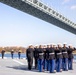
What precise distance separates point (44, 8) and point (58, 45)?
121 feet

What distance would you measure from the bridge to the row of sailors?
29718 mm

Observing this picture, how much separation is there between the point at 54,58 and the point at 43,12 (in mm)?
36838

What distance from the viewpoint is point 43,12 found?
153ft

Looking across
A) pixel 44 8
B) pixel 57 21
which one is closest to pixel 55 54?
pixel 44 8

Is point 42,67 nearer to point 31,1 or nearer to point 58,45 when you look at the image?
point 58,45

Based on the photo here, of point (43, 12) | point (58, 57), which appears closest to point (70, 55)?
point (58, 57)

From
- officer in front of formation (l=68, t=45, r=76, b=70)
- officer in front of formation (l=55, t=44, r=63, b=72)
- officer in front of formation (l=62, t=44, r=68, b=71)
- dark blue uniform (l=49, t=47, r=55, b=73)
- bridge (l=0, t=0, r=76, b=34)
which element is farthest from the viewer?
bridge (l=0, t=0, r=76, b=34)

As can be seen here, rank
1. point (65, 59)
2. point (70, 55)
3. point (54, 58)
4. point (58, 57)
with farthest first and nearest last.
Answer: point (70, 55)
point (65, 59)
point (58, 57)
point (54, 58)

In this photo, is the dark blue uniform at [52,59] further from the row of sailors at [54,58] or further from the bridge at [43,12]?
the bridge at [43,12]

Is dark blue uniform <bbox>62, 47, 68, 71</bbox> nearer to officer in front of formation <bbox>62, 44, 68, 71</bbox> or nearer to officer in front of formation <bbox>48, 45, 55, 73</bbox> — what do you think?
officer in front of formation <bbox>62, 44, 68, 71</bbox>

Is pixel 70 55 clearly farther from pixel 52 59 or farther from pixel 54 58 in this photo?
pixel 52 59

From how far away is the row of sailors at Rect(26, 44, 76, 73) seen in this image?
33.6ft

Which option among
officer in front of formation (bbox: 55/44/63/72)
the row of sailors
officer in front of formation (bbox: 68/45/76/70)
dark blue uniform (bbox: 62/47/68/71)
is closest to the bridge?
officer in front of formation (bbox: 68/45/76/70)

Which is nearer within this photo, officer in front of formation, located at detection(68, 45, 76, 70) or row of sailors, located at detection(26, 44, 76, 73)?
row of sailors, located at detection(26, 44, 76, 73)
